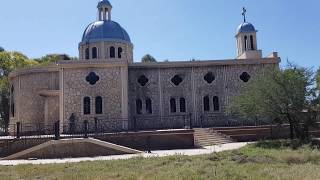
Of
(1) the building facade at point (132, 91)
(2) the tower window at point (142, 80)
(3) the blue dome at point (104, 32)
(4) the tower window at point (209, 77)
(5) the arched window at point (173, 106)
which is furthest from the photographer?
(3) the blue dome at point (104, 32)

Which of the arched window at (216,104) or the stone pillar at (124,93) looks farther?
the arched window at (216,104)

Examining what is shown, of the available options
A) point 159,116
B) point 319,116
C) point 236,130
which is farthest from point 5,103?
point 319,116

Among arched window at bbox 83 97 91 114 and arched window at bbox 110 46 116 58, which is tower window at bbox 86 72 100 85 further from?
arched window at bbox 110 46 116 58

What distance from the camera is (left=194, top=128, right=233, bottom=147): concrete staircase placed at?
24062mm

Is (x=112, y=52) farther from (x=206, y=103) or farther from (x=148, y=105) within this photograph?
(x=206, y=103)

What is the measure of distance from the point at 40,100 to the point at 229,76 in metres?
14.3

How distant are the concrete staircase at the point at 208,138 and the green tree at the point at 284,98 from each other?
2.22m

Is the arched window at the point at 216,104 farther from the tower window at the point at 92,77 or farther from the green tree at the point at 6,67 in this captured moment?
the green tree at the point at 6,67

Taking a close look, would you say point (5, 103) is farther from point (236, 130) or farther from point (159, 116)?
point (236, 130)

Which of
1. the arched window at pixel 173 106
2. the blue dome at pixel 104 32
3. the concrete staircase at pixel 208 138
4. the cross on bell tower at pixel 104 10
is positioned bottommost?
the concrete staircase at pixel 208 138

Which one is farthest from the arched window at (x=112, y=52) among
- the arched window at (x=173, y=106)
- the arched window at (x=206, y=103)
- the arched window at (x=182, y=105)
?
the arched window at (x=206, y=103)

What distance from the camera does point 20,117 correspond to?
3175 centimetres

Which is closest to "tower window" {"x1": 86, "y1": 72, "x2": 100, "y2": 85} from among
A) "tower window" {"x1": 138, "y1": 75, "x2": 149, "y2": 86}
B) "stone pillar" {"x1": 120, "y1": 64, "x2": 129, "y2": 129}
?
"stone pillar" {"x1": 120, "y1": 64, "x2": 129, "y2": 129}

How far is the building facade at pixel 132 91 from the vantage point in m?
28.9
